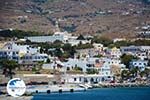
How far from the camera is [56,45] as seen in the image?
226ft

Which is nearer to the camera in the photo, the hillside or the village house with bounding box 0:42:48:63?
the village house with bounding box 0:42:48:63

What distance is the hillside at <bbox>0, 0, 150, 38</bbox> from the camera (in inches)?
Answer: 3593

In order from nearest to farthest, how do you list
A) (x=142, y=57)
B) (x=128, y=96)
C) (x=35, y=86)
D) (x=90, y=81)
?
1. (x=128, y=96)
2. (x=35, y=86)
3. (x=90, y=81)
4. (x=142, y=57)

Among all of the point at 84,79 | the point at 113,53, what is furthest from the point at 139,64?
the point at 84,79

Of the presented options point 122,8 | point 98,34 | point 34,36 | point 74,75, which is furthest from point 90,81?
point 122,8

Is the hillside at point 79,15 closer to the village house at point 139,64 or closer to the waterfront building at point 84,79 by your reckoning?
the village house at point 139,64

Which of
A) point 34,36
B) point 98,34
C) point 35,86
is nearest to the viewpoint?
point 35,86

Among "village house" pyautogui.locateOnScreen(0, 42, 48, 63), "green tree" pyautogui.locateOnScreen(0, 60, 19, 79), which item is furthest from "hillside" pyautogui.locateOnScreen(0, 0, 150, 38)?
"green tree" pyautogui.locateOnScreen(0, 60, 19, 79)

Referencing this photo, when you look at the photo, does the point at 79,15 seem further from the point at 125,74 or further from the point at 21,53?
the point at 125,74

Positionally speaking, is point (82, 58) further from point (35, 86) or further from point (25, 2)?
point (25, 2)

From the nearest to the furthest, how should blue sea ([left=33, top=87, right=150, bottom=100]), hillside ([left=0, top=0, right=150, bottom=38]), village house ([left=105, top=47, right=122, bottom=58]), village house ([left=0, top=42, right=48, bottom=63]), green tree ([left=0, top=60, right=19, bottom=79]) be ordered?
1. blue sea ([left=33, top=87, right=150, bottom=100])
2. green tree ([left=0, top=60, right=19, bottom=79])
3. village house ([left=0, top=42, right=48, bottom=63])
4. village house ([left=105, top=47, right=122, bottom=58])
5. hillside ([left=0, top=0, right=150, bottom=38])

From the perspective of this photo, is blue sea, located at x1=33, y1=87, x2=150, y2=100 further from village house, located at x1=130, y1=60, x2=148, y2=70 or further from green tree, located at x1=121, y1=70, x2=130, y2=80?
village house, located at x1=130, y1=60, x2=148, y2=70

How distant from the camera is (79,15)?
102062mm

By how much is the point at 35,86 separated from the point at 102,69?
31.8 ft
